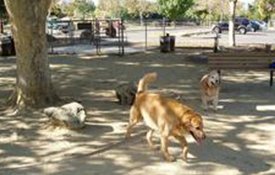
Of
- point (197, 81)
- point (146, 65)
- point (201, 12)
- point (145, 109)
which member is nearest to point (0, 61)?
point (146, 65)

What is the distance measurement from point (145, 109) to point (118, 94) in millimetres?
3398

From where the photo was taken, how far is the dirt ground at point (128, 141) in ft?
21.8

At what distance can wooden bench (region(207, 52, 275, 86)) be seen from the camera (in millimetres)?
12438

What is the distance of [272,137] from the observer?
26.5ft

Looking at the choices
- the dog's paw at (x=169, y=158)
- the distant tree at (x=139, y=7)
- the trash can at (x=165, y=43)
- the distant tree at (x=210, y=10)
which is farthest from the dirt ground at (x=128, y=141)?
the distant tree at (x=139, y=7)

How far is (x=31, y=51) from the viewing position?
963 centimetres

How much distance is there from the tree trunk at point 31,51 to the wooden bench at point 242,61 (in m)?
4.24

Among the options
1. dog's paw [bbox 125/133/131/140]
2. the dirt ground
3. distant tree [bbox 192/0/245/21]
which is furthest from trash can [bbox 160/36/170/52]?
distant tree [bbox 192/0/245/21]

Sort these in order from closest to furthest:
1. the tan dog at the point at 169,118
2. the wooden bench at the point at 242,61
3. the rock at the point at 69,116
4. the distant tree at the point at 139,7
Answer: the tan dog at the point at 169,118
the rock at the point at 69,116
the wooden bench at the point at 242,61
the distant tree at the point at 139,7

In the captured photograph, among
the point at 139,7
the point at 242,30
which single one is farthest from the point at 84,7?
the point at 242,30

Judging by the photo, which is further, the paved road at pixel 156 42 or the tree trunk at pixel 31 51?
the paved road at pixel 156 42

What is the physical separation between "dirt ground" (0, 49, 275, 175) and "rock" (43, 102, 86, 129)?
0.12 m

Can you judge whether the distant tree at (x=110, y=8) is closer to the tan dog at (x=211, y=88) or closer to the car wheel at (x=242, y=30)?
the car wheel at (x=242, y=30)

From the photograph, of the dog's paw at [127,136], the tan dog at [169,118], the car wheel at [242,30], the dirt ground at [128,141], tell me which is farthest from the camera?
the car wheel at [242,30]
